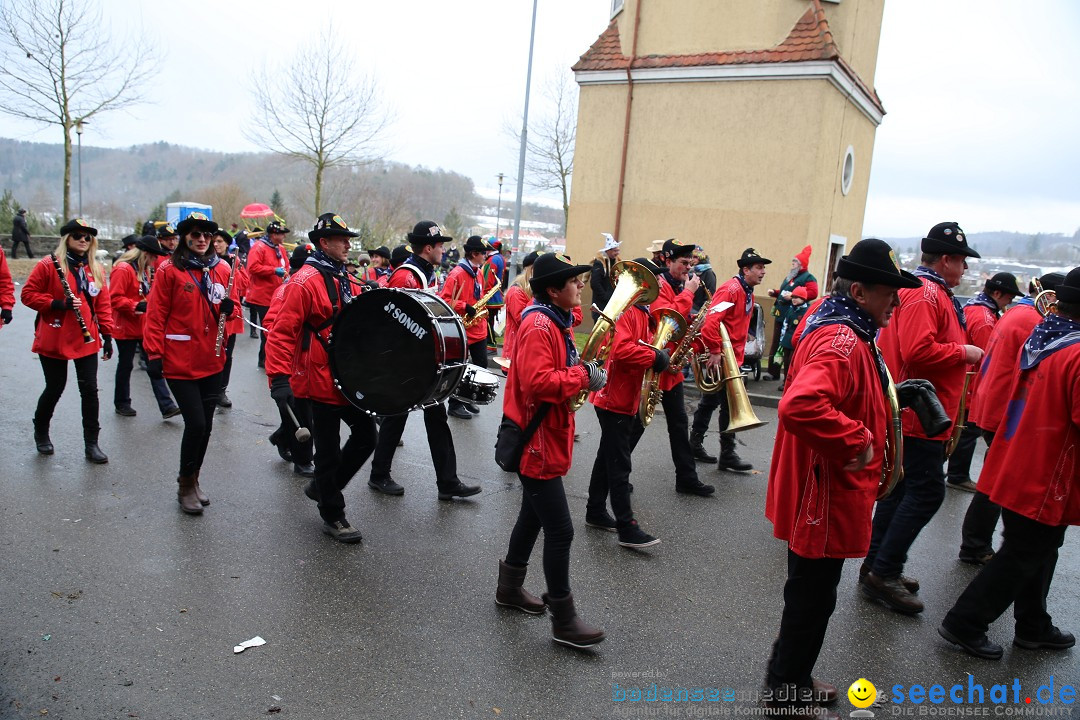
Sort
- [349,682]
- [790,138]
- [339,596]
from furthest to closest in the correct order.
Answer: [790,138]
[339,596]
[349,682]

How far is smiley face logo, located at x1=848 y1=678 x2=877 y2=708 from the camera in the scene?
3346 mm

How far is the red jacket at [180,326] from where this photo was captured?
5.11 m

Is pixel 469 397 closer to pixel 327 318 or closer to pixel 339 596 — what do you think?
pixel 327 318

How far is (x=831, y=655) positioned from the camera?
376 cm

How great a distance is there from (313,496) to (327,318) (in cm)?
143

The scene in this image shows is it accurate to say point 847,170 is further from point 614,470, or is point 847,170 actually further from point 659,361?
point 614,470

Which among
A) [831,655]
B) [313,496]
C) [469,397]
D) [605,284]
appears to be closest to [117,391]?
[313,496]


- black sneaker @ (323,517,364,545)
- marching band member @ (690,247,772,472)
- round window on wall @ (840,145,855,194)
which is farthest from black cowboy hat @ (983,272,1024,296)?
round window on wall @ (840,145,855,194)

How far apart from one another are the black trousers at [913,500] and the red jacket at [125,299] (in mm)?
7088

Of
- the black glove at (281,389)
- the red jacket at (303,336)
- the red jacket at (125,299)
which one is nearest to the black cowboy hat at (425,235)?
the red jacket at (303,336)

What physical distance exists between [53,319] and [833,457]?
19.9 ft

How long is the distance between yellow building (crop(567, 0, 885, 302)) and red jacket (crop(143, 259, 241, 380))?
10487mm

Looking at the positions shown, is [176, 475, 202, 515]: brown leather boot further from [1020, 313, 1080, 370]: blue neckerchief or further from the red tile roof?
the red tile roof

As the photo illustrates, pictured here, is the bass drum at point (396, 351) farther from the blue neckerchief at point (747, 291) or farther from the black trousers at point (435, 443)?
the blue neckerchief at point (747, 291)
